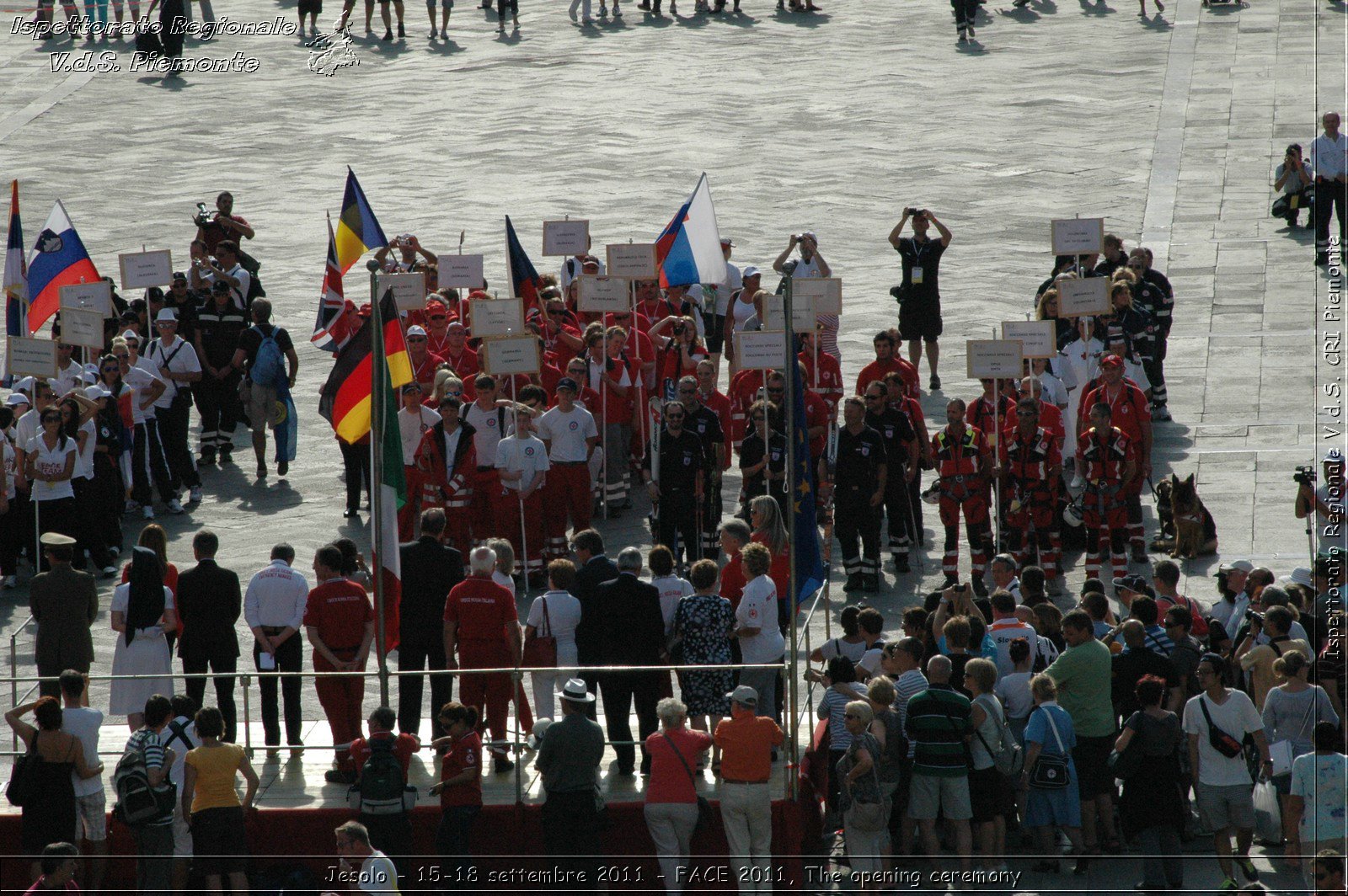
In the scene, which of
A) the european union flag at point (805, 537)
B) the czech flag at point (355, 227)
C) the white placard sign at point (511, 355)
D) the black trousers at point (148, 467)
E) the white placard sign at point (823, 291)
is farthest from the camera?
the czech flag at point (355, 227)

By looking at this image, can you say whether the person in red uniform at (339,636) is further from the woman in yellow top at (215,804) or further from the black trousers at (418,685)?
the woman in yellow top at (215,804)

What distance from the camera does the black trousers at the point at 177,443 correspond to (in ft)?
58.9

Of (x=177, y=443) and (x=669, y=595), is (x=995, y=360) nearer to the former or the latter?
(x=669, y=595)

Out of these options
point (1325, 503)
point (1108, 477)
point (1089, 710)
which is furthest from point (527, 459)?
point (1325, 503)

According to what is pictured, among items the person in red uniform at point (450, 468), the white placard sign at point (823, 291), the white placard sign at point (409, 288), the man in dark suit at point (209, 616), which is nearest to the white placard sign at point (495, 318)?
the person in red uniform at point (450, 468)

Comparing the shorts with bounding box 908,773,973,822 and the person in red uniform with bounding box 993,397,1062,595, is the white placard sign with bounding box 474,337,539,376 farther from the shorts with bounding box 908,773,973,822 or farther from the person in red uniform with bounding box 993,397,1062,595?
the shorts with bounding box 908,773,973,822

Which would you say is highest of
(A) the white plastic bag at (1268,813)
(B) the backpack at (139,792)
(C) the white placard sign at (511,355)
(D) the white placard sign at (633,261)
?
(D) the white placard sign at (633,261)

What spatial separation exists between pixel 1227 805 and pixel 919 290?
34.5 feet

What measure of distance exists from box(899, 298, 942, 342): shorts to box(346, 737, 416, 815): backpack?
37.4ft

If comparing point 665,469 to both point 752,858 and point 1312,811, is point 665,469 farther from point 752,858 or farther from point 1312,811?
point 1312,811

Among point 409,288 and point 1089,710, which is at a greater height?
point 409,288

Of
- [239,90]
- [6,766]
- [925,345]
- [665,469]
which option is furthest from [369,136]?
[6,766]

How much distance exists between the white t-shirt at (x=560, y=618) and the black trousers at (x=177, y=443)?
279 inches

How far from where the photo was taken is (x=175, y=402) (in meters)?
18.1
